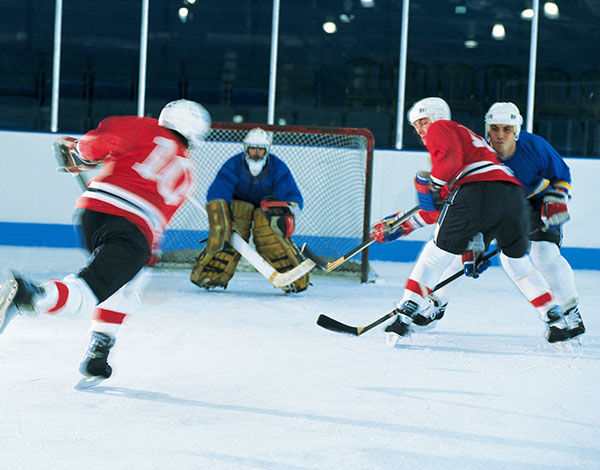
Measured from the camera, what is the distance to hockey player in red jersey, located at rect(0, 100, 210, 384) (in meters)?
1.71

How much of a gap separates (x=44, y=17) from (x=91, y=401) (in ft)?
15.0

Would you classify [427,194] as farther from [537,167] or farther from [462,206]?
[537,167]

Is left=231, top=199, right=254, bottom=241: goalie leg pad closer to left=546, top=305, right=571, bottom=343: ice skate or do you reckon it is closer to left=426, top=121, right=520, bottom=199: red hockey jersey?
left=426, top=121, right=520, bottom=199: red hockey jersey

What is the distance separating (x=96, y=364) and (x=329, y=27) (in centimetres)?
438

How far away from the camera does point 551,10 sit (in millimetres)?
5523

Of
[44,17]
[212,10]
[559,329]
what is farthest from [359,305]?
[44,17]

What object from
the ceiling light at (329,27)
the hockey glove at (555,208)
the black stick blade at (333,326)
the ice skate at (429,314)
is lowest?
the black stick blade at (333,326)

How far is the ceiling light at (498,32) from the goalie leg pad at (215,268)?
3226mm

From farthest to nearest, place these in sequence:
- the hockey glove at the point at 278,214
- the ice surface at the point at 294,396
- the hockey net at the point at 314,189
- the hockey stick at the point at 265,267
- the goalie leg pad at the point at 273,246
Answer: the hockey net at the point at 314,189 → the goalie leg pad at the point at 273,246 → the hockey glove at the point at 278,214 → the hockey stick at the point at 265,267 → the ice surface at the point at 294,396

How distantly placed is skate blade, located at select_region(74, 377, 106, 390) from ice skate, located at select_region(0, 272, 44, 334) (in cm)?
34

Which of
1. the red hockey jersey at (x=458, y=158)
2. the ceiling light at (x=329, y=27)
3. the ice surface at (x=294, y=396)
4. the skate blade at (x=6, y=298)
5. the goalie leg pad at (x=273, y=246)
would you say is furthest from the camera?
the ceiling light at (x=329, y=27)

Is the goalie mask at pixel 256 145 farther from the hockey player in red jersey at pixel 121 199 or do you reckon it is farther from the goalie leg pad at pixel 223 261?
the hockey player in red jersey at pixel 121 199

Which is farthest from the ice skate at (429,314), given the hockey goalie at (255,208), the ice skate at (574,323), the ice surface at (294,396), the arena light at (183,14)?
the arena light at (183,14)

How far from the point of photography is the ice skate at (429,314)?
264cm
